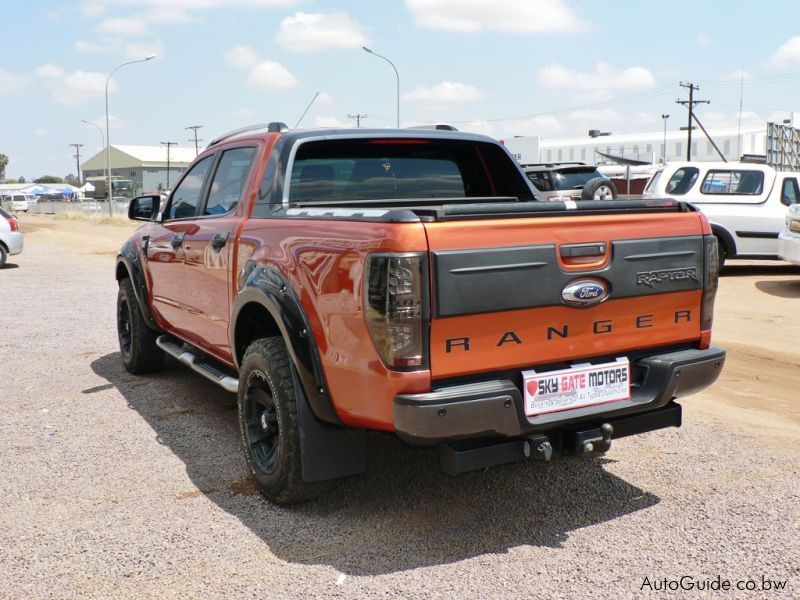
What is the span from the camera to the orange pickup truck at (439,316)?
315 centimetres

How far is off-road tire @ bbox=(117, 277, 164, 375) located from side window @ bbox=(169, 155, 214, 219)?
3.54 feet

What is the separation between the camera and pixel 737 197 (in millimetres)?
13133

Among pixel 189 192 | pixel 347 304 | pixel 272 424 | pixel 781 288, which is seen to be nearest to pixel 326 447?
pixel 272 424

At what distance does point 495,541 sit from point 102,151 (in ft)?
535

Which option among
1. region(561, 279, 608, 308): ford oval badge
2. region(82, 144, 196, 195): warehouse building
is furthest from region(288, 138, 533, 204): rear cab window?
region(82, 144, 196, 195): warehouse building

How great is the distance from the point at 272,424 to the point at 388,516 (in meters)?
0.71

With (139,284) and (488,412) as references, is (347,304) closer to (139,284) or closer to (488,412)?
(488,412)

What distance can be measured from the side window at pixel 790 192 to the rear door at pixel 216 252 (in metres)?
10.9

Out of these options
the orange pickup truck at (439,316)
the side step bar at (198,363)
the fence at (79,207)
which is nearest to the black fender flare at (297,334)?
the orange pickup truck at (439,316)

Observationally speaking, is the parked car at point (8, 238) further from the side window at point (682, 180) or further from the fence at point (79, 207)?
the fence at point (79, 207)

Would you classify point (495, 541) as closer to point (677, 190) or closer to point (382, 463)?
point (382, 463)

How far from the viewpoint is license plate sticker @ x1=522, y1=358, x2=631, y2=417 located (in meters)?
3.39

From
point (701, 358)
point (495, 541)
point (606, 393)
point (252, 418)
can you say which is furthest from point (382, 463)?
point (701, 358)

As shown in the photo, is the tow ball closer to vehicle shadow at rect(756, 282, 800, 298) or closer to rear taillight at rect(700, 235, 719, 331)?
rear taillight at rect(700, 235, 719, 331)
